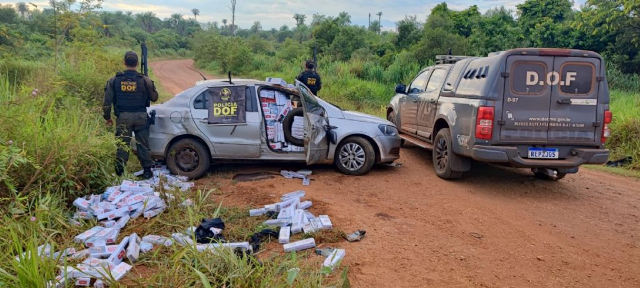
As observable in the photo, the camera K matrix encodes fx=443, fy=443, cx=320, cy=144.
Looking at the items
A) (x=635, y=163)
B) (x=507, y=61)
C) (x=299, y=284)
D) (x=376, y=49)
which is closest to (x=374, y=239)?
(x=299, y=284)

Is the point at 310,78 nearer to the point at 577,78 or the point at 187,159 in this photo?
the point at 187,159

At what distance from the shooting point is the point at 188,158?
21.7 feet

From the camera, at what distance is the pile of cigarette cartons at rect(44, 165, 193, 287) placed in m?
3.42

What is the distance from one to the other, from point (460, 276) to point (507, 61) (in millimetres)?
3330

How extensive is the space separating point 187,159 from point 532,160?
4.88 metres

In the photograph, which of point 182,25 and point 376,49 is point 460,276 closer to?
point 376,49

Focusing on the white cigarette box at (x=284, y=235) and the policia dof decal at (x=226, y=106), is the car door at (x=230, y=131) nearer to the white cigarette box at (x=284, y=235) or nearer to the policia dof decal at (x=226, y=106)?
the policia dof decal at (x=226, y=106)

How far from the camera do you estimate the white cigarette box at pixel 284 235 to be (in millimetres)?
4340

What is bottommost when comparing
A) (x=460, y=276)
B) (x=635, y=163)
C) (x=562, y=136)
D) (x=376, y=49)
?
(x=460, y=276)

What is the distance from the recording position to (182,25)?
82.2 meters

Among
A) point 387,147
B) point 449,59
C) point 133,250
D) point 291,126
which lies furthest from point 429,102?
point 133,250

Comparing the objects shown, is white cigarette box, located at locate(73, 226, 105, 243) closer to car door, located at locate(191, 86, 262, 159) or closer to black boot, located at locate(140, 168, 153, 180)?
black boot, located at locate(140, 168, 153, 180)

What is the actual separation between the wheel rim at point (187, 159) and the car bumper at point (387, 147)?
2.79m

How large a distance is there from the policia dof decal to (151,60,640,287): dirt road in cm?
90
